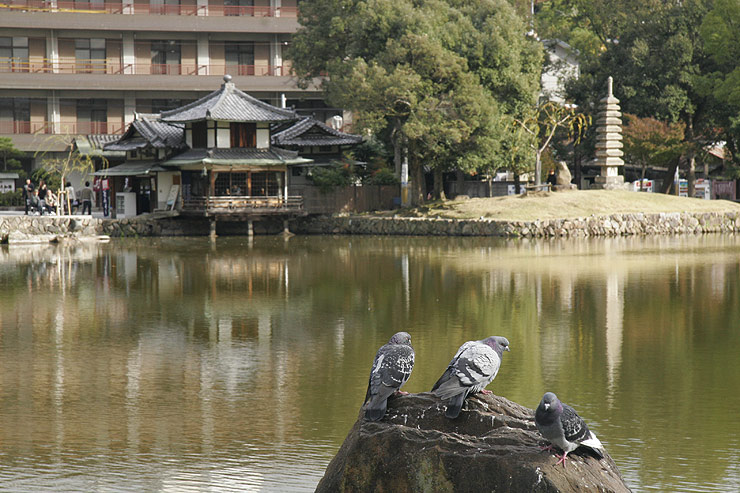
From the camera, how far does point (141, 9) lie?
197 feet

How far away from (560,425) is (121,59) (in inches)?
2271

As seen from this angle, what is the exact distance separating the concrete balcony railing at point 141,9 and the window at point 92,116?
18.3 feet

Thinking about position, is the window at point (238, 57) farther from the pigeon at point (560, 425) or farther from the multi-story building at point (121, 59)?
the pigeon at point (560, 425)

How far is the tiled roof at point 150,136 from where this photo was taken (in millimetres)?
43188

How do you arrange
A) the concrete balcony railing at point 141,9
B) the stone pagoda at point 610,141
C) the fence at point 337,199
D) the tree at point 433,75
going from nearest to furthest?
the tree at point 433,75, the stone pagoda at point 610,141, the fence at point 337,199, the concrete balcony railing at point 141,9

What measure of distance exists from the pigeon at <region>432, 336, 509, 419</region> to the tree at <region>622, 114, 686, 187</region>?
40.6m

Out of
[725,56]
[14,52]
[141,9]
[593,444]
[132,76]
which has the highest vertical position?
[141,9]

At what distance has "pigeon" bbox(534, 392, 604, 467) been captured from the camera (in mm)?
6500

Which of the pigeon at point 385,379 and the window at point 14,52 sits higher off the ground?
the window at point 14,52

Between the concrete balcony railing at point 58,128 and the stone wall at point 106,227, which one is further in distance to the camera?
the concrete balcony railing at point 58,128

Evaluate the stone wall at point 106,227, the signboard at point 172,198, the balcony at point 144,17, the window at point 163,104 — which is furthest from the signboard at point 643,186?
the window at point 163,104

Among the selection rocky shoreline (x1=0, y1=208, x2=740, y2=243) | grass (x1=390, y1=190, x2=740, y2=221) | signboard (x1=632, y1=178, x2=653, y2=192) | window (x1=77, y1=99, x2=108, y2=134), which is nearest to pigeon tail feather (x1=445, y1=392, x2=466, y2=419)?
rocky shoreline (x1=0, y1=208, x2=740, y2=243)

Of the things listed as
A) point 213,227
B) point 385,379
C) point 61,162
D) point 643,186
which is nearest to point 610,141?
point 643,186

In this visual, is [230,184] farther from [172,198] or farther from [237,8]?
[237,8]
